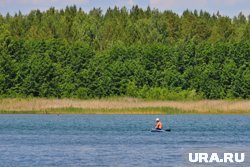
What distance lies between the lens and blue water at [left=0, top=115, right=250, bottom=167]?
43125 millimetres

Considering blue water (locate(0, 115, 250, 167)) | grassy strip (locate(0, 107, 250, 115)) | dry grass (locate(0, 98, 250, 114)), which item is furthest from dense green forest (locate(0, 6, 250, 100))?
blue water (locate(0, 115, 250, 167))

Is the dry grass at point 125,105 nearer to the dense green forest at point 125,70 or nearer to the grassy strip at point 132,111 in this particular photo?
the grassy strip at point 132,111

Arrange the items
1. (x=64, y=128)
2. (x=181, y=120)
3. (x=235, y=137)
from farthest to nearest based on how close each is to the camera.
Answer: (x=181, y=120) → (x=64, y=128) → (x=235, y=137)

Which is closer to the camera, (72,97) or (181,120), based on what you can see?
(181,120)

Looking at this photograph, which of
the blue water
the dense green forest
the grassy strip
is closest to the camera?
the blue water

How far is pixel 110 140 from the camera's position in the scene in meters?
56.2

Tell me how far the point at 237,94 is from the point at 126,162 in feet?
225

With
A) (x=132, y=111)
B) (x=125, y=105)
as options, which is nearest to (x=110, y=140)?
(x=132, y=111)

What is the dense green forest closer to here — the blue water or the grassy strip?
the grassy strip

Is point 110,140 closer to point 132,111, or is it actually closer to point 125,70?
point 132,111

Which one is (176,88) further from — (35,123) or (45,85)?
(35,123)

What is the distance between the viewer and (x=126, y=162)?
41469 millimetres

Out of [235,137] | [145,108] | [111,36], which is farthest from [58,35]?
[235,137]

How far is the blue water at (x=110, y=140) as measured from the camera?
43125 millimetres
